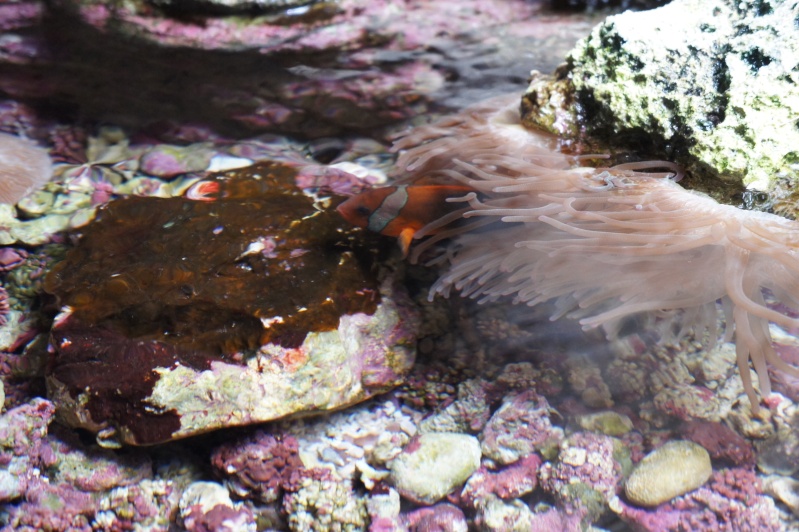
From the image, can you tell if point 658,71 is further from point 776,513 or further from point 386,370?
point 776,513

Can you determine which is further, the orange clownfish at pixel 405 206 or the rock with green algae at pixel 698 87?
the orange clownfish at pixel 405 206

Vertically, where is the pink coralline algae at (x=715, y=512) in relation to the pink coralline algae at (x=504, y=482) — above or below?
above

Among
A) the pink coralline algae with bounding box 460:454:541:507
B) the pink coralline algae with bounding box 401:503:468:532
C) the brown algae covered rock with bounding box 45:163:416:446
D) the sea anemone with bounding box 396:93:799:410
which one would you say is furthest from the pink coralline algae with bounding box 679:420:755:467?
the brown algae covered rock with bounding box 45:163:416:446

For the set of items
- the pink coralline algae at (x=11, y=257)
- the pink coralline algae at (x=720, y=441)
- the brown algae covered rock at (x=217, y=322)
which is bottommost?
the pink coralline algae at (x=720, y=441)

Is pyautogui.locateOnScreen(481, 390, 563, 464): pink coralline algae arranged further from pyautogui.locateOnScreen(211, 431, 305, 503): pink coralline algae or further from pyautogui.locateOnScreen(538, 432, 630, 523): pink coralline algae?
pyautogui.locateOnScreen(211, 431, 305, 503): pink coralline algae

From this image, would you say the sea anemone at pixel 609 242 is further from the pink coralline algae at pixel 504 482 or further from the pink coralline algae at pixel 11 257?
the pink coralline algae at pixel 11 257

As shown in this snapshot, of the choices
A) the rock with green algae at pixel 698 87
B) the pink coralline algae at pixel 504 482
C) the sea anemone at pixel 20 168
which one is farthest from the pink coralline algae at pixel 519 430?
the sea anemone at pixel 20 168
